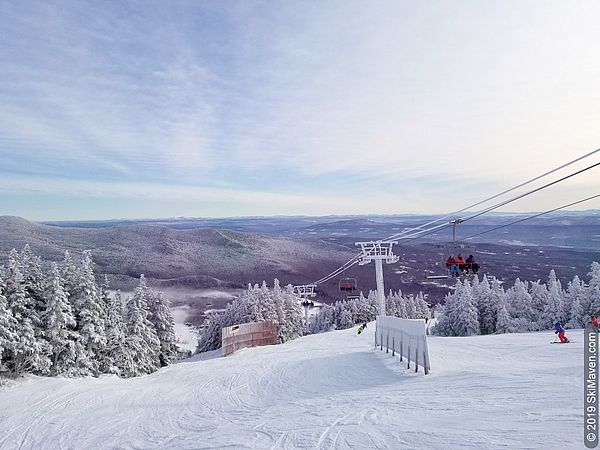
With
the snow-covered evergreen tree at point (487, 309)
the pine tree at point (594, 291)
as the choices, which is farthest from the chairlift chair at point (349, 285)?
the pine tree at point (594, 291)

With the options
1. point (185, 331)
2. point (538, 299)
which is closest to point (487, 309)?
point (538, 299)

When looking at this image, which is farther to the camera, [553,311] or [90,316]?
[553,311]

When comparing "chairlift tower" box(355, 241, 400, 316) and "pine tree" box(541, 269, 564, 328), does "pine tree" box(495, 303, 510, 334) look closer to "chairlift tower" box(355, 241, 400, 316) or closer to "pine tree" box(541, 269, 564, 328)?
"pine tree" box(541, 269, 564, 328)

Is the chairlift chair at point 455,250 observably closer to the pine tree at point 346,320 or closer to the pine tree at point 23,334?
the pine tree at point 23,334

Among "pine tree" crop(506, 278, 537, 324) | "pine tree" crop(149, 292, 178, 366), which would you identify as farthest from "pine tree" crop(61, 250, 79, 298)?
"pine tree" crop(506, 278, 537, 324)

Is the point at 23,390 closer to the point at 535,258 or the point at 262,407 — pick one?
the point at 262,407

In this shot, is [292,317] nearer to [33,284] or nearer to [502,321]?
[502,321]

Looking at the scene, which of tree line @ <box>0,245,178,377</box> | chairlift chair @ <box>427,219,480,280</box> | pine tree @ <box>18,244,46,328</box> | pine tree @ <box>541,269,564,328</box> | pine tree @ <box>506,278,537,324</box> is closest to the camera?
chairlift chair @ <box>427,219,480,280</box>
